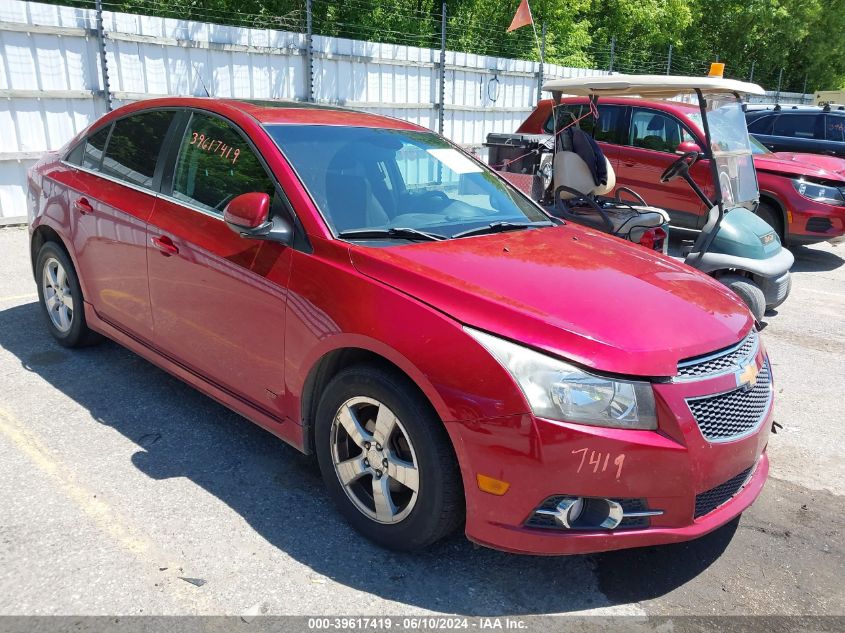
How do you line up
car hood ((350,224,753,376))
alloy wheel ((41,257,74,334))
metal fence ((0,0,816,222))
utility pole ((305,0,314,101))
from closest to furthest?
car hood ((350,224,753,376)), alloy wheel ((41,257,74,334)), metal fence ((0,0,816,222)), utility pole ((305,0,314,101))

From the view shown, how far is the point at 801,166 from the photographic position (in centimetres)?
893

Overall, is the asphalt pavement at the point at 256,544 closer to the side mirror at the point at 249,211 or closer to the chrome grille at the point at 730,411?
the chrome grille at the point at 730,411

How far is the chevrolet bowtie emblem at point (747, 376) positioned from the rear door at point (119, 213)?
117 inches

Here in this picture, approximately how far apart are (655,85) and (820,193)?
4273 millimetres

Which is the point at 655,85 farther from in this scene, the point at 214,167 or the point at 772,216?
the point at 772,216

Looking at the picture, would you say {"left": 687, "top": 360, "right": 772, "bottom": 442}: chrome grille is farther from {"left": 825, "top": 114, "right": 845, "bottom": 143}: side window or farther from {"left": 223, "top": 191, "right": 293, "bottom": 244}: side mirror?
{"left": 825, "top": 114, "right": 845, "bottom": 143}: side window

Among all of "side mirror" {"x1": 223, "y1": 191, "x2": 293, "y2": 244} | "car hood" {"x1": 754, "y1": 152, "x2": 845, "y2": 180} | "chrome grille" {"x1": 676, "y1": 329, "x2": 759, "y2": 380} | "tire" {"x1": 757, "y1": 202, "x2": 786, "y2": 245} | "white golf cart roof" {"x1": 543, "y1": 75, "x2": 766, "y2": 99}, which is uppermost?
"white golf cart roof" {"x1": 543, "y1": 75, "x2": 766, "y2": 99}

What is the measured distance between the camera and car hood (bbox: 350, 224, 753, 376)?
254cm

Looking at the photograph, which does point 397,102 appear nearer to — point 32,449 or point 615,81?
point 615,81

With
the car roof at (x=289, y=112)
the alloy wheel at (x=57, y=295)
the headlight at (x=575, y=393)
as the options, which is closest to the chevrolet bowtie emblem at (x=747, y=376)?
the headlight at (x=575, y=393)

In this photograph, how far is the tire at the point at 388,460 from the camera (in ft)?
8.63

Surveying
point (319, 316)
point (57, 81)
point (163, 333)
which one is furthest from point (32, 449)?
point (57, 81)

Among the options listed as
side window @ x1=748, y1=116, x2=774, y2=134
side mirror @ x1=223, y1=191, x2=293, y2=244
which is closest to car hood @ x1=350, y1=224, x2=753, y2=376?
side mirror @ x1=223, y1=191, x2=293, y2=244

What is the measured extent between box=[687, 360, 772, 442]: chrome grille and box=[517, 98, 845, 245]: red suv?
5986 mm
